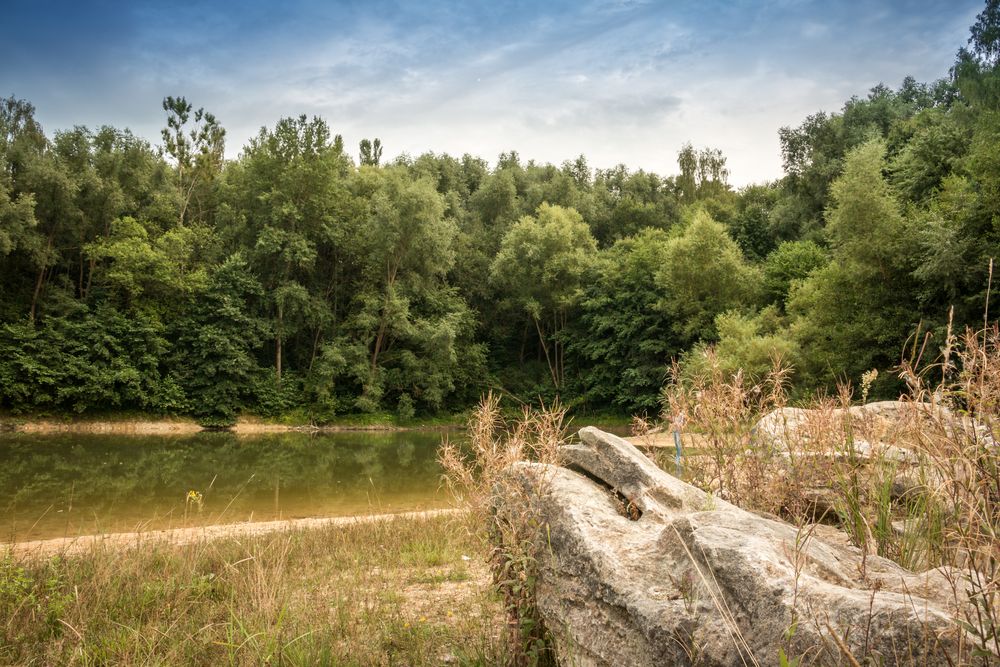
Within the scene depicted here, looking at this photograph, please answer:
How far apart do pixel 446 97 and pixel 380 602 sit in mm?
51755

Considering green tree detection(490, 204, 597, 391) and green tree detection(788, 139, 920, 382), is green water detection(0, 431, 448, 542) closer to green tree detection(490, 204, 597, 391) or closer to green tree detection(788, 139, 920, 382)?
green tree detection(788, 139, 920, 382)

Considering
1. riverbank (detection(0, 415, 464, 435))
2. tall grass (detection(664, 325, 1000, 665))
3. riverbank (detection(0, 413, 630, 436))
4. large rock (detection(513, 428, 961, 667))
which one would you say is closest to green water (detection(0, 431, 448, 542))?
riverbank (detection(0, 415, 464, 435))

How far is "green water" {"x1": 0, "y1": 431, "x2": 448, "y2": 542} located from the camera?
11930 mm

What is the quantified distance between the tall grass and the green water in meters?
5.70

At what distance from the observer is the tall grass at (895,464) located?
2.04 meters

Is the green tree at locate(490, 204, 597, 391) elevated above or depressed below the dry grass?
above

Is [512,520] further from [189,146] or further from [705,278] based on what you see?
[189,146]

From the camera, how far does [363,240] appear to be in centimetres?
4138

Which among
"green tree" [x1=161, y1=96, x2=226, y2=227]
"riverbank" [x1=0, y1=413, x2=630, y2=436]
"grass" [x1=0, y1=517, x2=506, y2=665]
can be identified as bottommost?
"riverbank" [x1=0, y1=413, x2=630, y2=436]

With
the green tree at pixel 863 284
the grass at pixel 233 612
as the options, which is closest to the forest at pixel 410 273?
the green tree at pixel 863 284

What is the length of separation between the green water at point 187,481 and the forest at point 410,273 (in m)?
8.79

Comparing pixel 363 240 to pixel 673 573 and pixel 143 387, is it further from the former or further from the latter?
pixel 673 573

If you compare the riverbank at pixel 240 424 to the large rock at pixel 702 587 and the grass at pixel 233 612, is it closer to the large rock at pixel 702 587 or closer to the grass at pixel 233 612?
the grass at pixel 233 612

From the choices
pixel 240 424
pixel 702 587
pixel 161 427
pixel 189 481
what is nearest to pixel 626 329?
pixel 240 424
